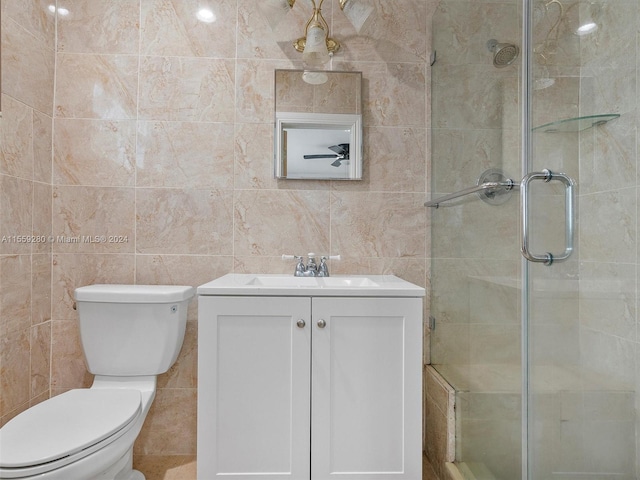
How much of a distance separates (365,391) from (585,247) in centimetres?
79

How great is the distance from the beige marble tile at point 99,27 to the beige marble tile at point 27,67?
0.35 ft

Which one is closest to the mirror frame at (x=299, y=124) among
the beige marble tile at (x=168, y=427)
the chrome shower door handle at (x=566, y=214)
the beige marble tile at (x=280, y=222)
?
the beige marble tile at (x=280, y=222)

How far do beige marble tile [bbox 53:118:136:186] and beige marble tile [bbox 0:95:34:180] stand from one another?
14cm

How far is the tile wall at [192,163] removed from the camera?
169 cm

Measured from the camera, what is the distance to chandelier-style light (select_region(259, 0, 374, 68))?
158cm

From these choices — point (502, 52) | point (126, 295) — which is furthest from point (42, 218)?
point (502, 52)

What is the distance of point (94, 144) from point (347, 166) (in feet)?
3.69

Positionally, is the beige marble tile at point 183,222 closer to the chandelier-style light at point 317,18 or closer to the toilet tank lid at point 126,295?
the toilet tank lid at point 126,295

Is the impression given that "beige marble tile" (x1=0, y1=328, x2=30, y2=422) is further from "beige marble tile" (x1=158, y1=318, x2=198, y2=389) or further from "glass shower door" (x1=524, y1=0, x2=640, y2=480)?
"glass shower door" (x1=524, y1=0, x2=640, y2=480)

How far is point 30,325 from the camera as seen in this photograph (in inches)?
61.4

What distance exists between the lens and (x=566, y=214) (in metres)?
0.91

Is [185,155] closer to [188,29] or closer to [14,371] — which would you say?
[188,29]

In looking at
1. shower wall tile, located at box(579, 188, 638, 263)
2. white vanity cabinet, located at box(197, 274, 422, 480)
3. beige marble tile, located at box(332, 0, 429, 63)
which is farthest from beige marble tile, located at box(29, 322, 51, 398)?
shower wall tile, located at box(579, 188, 638, 263)

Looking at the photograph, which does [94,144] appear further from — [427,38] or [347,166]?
[427,38]
